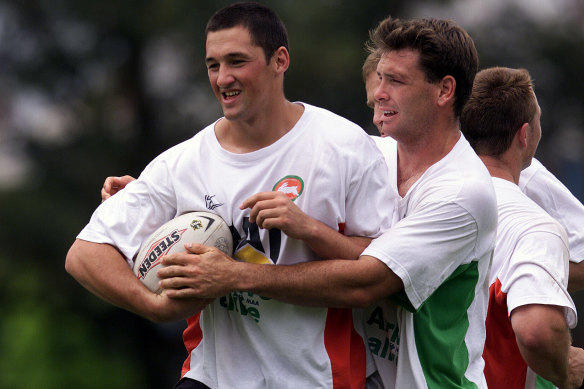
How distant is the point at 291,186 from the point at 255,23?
83 cm

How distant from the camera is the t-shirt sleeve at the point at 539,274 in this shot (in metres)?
5.33

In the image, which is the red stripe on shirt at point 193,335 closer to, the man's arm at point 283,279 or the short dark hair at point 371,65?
the man's arm at point 283,279

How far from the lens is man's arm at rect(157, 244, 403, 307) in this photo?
4.85 meters

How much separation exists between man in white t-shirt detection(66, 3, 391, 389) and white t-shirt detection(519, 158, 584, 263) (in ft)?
5.90

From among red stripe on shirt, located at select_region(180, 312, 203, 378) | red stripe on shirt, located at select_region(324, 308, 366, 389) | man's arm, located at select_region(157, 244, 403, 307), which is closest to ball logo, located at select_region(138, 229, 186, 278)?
man's arm, located at select_region(157, 244, 403, 307)

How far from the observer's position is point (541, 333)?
5.32 meters

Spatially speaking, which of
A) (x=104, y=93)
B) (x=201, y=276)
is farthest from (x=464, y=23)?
(x=201, y=276)

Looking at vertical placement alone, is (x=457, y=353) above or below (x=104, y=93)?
below

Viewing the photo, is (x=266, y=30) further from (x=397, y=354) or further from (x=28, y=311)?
(x=28, y=311)

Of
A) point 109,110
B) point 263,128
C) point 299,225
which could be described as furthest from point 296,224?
point 109,110

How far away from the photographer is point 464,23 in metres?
17.1

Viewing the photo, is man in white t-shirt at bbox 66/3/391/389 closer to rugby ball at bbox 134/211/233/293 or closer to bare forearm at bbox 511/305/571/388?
rugby ball at bbox 134/211/233/293

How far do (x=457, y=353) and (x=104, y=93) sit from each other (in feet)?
45.7

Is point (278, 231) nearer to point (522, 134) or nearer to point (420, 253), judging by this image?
point (420, 253)
